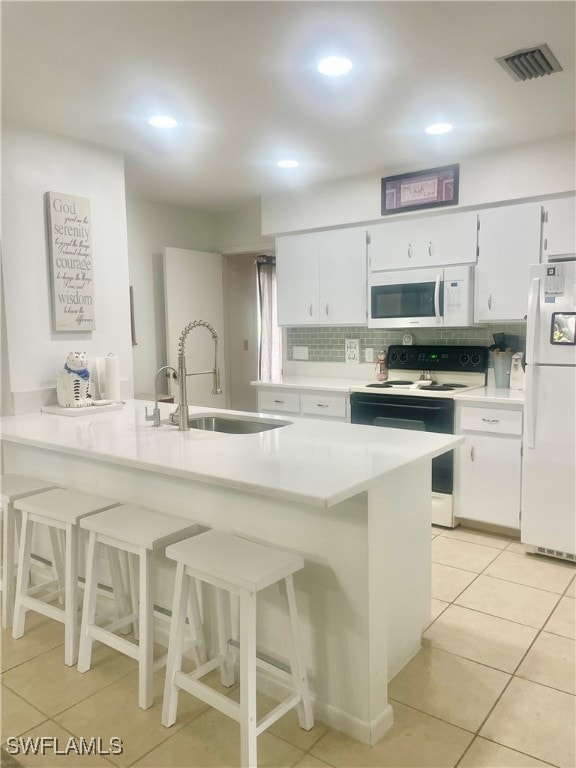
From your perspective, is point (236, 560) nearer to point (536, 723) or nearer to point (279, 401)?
point (536, 723)

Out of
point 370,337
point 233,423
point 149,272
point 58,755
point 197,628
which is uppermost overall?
point 149,272

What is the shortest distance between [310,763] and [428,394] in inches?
93.2

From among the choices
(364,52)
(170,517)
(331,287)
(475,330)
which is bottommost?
(170,517)

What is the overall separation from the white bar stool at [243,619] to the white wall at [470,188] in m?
2.79

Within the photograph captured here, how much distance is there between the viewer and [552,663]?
2.22 metres

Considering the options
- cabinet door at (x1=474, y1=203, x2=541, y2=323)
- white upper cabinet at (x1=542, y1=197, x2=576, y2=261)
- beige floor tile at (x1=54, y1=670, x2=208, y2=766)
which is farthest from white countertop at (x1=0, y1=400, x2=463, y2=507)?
white upper cabinet at (x1=542, y1=197, x2=576, y2=261)

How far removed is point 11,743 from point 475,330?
351cm

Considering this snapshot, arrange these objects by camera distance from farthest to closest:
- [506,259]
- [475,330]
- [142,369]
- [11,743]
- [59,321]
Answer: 1. [142,369]
2. [475,330]
3. [506,259]
4. [59,321]
5. [11,743]

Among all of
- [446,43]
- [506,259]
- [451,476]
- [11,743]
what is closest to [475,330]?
[506,259]

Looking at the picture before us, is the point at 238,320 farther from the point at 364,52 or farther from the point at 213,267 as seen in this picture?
the point at 364,52

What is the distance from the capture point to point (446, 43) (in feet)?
7.27

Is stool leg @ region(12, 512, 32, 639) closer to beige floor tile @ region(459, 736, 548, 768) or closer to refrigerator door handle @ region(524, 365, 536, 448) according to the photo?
beige floor tile @ region(459, 736, 548, 768)

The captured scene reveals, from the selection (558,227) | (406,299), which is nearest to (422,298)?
(406,299)

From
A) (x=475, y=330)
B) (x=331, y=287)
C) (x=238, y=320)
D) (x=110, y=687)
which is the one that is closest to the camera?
(x=110, y=687)
